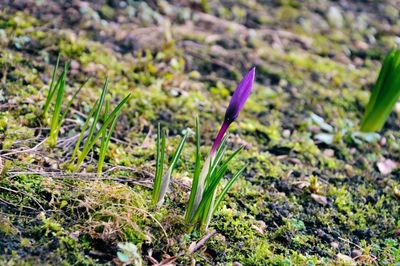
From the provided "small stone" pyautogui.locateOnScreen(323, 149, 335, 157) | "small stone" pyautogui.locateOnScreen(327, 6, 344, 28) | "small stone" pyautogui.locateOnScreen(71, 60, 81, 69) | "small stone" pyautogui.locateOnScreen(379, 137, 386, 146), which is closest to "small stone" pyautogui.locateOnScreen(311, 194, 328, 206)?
"small stone" pyautogui.locateOnScreen(323, 149, 335, 157)

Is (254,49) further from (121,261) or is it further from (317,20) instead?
(121,261)

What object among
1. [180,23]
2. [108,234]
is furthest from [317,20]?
[108,234]

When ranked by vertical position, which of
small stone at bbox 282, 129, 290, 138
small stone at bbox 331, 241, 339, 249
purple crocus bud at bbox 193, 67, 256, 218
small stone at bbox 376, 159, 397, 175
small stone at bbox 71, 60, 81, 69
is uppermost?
purple crocus bud at bbox 193, 67, 256, 218

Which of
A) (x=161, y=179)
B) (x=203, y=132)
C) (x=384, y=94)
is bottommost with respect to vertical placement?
(x=203, y=132)

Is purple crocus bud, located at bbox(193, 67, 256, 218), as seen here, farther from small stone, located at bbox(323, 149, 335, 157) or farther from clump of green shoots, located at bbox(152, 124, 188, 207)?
small stone, located at bbox(323, 149, 335, 157)

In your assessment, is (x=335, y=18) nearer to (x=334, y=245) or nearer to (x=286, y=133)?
(x=286, y=133)

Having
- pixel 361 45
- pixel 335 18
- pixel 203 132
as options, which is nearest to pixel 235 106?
pixel 203 132

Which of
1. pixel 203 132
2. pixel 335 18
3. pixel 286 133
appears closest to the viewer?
pixel 203 132
